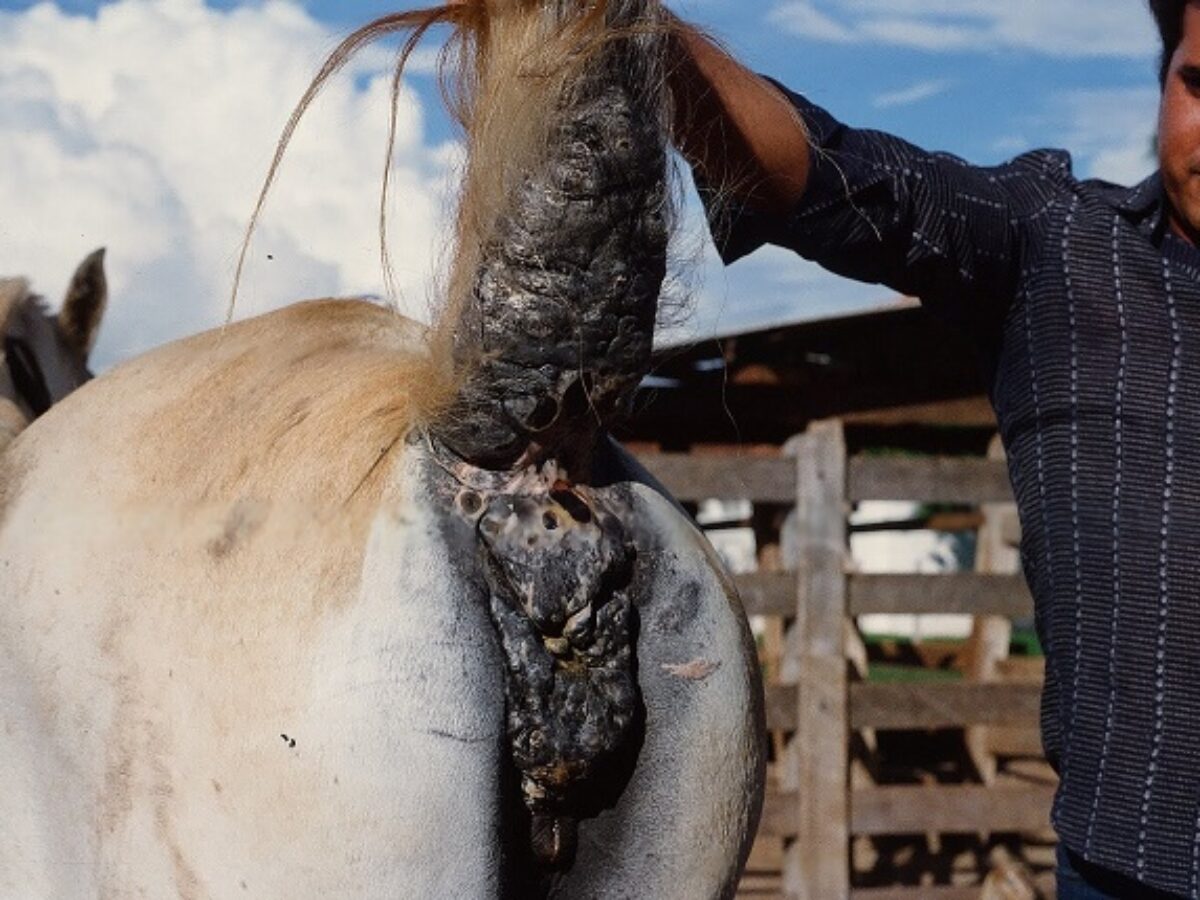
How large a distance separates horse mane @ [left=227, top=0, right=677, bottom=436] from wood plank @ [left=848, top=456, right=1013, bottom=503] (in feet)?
18.2

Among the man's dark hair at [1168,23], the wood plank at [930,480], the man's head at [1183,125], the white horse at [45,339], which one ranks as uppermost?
the man's dark hair at [1168,23]

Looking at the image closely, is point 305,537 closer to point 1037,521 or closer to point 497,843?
point 497,843

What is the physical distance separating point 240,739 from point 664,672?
0.38 metres

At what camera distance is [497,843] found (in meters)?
1.41

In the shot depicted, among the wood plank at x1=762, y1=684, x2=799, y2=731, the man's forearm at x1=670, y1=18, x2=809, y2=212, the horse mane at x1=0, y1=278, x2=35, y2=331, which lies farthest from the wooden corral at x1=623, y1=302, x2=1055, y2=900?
the man's forearm at x1=670, y1=18, x2=809, y2=212

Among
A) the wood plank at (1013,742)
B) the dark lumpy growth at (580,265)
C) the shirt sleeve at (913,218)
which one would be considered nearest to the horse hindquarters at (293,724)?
the dark lumpy growth at (580,265)

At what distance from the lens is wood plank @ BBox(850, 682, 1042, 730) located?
687 centimetres

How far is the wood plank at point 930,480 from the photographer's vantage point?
6.88m

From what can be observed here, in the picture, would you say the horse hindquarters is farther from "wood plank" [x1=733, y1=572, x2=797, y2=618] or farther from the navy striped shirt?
"wood plank" [x1=733, y1=572, x2=797, y2=618]

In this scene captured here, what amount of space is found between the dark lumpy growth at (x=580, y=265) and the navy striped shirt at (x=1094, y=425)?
0.73m

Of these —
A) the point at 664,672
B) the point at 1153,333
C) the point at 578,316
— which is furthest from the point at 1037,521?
the point at 578,316

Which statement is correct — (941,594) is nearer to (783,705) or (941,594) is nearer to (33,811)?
(783,705)

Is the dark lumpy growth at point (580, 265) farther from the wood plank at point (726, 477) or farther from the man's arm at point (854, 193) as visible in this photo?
the wood plank at point (726, 477)

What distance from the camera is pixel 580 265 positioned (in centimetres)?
135
